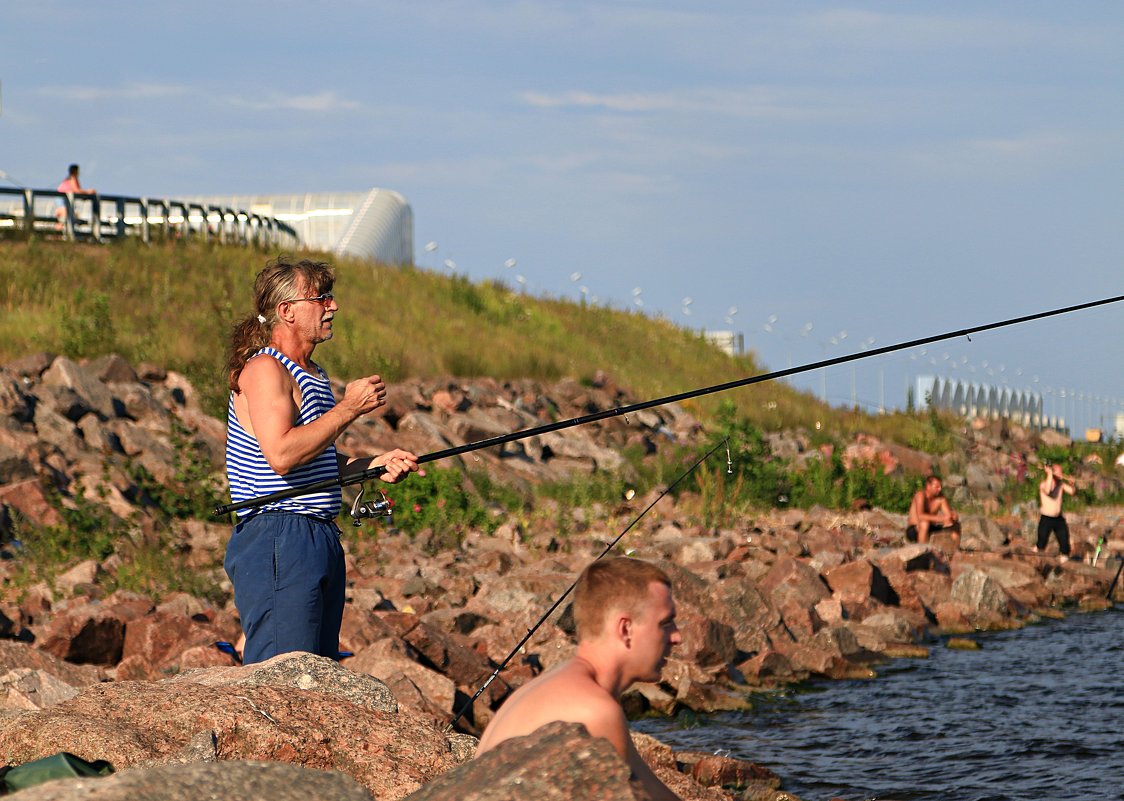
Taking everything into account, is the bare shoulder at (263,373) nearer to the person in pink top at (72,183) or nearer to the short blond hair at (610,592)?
the short blond hair at (610,592)

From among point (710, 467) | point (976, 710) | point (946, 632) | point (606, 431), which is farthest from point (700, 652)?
point (606, 431)

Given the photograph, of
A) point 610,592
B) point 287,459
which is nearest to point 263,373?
point 287,459

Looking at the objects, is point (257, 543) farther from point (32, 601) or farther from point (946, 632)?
Answer: point (946, 632)

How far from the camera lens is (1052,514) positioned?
1625cm

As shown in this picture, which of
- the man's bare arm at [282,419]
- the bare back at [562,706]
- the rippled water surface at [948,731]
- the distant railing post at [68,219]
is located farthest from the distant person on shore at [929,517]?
the distant railing post at [68,219]

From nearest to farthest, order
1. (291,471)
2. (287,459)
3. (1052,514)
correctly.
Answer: (287,459) → (291,471) → (1052,514)

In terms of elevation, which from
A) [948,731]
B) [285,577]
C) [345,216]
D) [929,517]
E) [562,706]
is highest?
[345,216]

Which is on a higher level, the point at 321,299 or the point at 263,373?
the point at 321,299

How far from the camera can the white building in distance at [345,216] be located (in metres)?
38.2

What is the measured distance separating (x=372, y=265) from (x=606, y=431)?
8.84m

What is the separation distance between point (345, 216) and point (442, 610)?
Result: 101 ft

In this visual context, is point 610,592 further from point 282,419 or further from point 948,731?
point 948,731

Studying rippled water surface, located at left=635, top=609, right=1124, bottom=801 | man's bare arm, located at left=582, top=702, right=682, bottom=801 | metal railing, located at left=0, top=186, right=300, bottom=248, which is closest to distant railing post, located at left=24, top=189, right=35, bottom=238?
metal railing, located at left=0, top=186, right=300, bottom=248

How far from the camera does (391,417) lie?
17.5m
